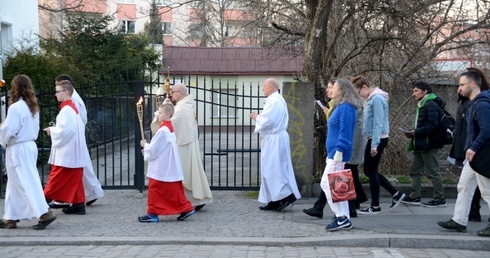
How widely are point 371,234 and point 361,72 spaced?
6532 millimetres

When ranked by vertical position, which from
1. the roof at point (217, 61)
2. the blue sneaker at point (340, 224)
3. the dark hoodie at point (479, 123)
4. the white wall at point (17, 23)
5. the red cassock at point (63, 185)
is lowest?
the blue sneaker at point (340, 224)

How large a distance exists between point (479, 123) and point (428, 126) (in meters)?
2.01

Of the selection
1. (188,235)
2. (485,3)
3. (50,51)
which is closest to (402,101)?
(485,3)

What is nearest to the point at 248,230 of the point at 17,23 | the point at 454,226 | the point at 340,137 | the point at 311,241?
the point at 311,241

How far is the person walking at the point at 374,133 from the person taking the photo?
9.27 metres

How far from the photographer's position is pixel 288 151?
9.82m

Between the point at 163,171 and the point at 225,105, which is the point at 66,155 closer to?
the point at 163,171

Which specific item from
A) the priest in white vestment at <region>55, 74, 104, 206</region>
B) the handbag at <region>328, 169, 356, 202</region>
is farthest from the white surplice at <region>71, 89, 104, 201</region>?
the handbag at <region>328, 169, 356, 202</region>

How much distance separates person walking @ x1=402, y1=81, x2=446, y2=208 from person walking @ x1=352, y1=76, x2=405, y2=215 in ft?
2.13

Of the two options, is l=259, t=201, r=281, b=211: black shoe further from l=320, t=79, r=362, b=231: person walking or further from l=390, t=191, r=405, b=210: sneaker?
l=390, t=191, r=405, b=210: sneaker

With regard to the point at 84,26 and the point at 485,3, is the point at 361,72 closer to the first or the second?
the point at 485,3

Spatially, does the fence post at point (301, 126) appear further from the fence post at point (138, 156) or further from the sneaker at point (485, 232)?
the sneaker at point (485, 232)

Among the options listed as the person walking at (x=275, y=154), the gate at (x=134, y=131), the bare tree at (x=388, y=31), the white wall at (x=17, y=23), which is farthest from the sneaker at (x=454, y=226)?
the white wall at (x=17, y=23)

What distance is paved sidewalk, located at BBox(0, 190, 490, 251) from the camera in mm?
7941
